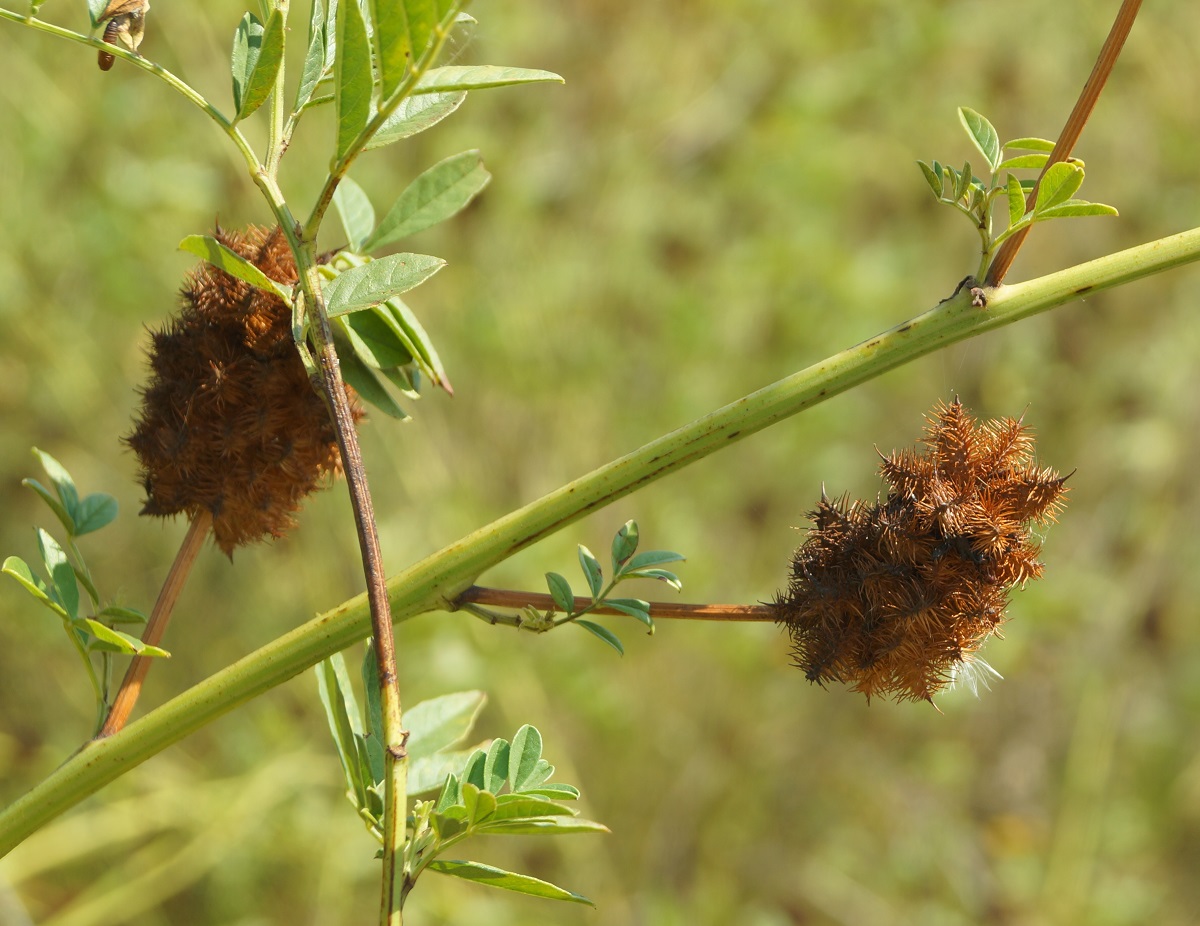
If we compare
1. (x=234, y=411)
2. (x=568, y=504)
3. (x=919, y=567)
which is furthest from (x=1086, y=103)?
(x=234, y=411)

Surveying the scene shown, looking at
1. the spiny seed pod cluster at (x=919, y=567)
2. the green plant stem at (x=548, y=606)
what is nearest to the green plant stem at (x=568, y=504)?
the green plant stem at (x=548, y=606)

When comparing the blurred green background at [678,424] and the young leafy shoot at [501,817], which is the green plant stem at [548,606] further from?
the blurred green background at [678,424]

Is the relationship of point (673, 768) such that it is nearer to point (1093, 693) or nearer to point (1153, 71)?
point (1093, 693)

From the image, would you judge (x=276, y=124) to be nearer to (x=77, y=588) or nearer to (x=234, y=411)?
(x=234, y=411)

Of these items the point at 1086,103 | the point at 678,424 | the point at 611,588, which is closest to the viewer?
the point at 1086,103

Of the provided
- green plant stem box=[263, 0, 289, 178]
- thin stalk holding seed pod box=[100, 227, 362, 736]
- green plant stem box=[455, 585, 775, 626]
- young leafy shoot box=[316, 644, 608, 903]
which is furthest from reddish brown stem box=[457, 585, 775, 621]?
green plant stem box=[263, 0, 289, 178]

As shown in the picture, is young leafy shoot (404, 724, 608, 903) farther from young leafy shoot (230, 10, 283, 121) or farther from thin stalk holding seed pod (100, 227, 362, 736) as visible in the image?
young leafy shoot (230, 10, 283, 121)

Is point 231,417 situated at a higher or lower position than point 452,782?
higher
